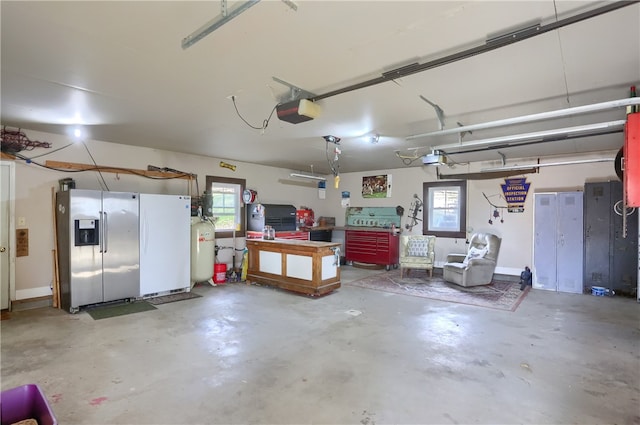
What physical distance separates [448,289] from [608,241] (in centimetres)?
282

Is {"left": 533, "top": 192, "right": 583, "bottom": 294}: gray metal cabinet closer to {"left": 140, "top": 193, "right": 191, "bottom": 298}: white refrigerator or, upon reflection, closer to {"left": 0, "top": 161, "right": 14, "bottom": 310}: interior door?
{"left": 140, "top": 193, "right": 191, "bottom": 298}: white refrigerator

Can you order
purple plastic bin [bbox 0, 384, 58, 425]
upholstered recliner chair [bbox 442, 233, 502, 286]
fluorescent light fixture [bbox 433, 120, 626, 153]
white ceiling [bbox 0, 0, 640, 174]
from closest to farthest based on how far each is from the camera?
1. purple plastic bin [bbox 0, 384, 58, 425]
2. white ceiling [bbox 0, 0, 640, 174]
3. fluorescent light fixture [bbox 433, 120, 626, 153]
4. upholstered recliner chair [bbox 442, 233, 502, 286]

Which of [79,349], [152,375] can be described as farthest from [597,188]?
[79,349]

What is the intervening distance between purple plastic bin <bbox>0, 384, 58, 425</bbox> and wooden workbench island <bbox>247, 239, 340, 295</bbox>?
3920 mm

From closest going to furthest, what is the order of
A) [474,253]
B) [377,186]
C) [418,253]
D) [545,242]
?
[545,242] < [474,253] < [418,253] < [377,186]

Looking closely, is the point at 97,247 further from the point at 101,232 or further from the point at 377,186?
the point at 377,186

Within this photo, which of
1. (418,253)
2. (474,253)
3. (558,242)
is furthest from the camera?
(418,253)

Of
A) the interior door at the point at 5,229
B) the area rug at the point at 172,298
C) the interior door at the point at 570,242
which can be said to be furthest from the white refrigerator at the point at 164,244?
the interior door at the point at 570,242

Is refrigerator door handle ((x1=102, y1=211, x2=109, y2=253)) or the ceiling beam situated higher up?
the ceiling beam

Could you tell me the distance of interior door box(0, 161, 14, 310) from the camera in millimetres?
4402

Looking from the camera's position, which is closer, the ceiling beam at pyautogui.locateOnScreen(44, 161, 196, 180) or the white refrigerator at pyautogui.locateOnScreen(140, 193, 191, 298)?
the ceiling beam at pyautogui.locateOnScreen(44, 161, 196, 180)

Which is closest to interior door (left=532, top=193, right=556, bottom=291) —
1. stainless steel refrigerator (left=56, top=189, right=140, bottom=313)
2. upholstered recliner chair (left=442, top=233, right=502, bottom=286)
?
upholstered recliner chair (left=442, top=233, right=502, bottom=286)

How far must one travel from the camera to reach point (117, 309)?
4641mm

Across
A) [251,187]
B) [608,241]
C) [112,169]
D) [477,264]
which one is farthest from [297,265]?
[608,241]
